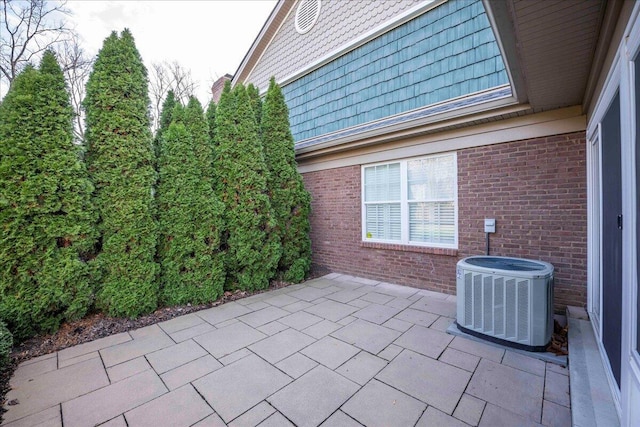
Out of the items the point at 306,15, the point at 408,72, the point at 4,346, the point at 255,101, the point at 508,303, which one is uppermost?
the point at 306,15

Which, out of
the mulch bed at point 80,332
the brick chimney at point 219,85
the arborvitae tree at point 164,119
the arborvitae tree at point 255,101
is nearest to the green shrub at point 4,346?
the mulch bed at point 80,332

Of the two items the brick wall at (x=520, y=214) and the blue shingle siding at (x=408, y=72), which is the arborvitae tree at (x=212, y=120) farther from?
the brick wall at (x=520, y=214)

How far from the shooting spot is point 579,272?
3.29 m

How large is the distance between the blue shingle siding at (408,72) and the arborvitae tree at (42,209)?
4.64m

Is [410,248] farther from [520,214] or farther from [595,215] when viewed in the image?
[595,215]

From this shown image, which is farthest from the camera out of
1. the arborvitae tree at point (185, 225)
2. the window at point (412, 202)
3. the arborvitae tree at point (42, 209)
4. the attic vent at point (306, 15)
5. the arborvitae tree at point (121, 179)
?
the attic vent at point (306, 15)

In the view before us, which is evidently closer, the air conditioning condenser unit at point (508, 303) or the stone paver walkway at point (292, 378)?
the stone paver walkway at point (292, 378)

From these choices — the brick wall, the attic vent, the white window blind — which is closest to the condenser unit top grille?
the brick wall

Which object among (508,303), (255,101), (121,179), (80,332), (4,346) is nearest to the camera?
(4,346)

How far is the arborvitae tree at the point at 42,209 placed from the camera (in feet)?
9.43

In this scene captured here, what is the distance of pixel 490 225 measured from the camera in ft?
12.6

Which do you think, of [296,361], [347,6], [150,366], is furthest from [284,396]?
[347,6]

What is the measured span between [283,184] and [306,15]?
16.2 ft

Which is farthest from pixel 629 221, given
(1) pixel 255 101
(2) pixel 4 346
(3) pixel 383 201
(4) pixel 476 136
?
(1) pixel 255 101
